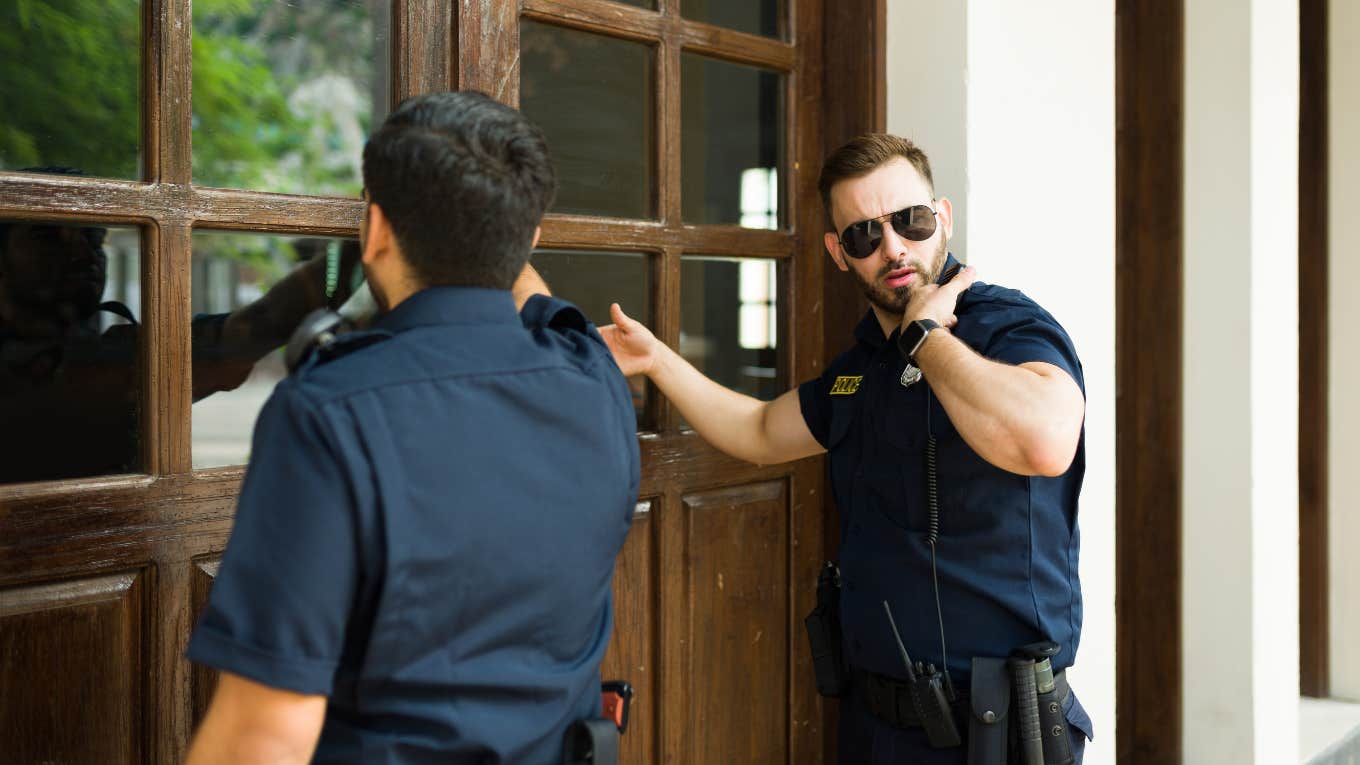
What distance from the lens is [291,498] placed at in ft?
3.43

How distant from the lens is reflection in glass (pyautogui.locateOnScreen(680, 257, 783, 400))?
2.29 m

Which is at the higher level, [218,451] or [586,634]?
[218,451]

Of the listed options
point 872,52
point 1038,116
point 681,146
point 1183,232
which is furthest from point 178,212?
point 1183,232

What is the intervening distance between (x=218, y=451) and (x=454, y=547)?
2.17 feet

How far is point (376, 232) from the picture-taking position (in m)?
1.23

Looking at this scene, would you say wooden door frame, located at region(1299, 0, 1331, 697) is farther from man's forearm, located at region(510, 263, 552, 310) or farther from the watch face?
man's forearm, located at region(510, 263, 552, 310)

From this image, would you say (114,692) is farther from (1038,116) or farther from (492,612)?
(1038,116)

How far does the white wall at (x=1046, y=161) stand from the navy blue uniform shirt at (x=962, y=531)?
42 cm

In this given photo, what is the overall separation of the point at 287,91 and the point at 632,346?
0.71 metres

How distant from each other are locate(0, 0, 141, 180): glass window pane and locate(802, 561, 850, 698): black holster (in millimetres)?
1352

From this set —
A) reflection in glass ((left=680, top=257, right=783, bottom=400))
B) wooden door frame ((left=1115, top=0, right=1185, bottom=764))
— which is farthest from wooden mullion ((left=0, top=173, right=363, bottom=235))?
wooden door frame ((left=1115, top=0, right=1185, bottom=764))

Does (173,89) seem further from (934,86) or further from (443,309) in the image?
(934,86)

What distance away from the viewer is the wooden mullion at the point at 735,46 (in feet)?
7.25

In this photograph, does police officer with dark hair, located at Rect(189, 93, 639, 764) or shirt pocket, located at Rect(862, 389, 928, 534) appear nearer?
police officer with dark hair, located at Rect(189, 93, 639, 764)
